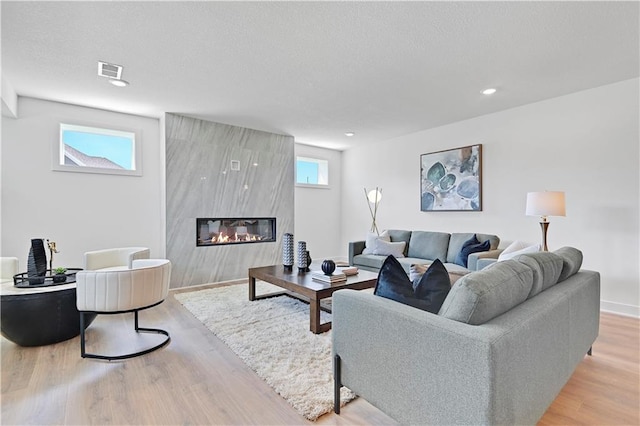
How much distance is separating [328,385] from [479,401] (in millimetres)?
1088

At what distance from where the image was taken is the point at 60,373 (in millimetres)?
2176

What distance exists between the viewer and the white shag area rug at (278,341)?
193 cm

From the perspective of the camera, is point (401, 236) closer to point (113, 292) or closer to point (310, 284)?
point (310, 284)

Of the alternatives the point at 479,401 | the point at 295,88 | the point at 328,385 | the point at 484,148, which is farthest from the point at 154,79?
the point at 484,148

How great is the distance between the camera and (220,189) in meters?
5.08

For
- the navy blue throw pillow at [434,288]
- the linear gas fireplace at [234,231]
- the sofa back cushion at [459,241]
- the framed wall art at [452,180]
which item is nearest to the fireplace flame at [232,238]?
the linear gas fireplace at [234,231]

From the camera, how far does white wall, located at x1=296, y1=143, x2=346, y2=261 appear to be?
21.4 ft

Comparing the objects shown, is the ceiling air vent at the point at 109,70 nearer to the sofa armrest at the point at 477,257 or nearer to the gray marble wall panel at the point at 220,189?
the gray marble wall panel at the point at 220,189

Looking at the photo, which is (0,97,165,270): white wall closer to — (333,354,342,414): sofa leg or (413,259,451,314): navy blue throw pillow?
(333,354,342,414): sofa leg

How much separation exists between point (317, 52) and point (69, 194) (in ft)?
12.3

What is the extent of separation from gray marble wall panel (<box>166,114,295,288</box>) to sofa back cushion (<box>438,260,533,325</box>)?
13.8ft

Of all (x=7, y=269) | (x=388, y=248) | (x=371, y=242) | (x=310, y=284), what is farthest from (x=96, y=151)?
(x=388, y=248)

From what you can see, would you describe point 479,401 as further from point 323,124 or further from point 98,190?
point 98,190

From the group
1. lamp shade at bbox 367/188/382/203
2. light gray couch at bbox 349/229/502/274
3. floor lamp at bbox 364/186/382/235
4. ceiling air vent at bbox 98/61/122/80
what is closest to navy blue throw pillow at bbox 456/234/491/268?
light gray couch at bbox 349/229/502/274
